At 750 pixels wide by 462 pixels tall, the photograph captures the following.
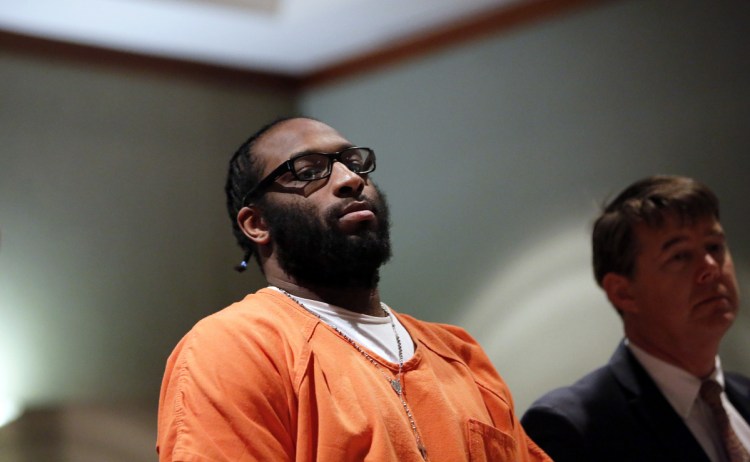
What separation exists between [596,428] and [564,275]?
920mm

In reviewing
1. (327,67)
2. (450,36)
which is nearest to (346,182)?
(450,36)

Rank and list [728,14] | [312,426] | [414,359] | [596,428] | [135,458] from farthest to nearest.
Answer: [135,458] → [728,14] → [596,428] → [414,359] → [312,426]

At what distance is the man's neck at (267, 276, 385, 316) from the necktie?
0.97 meters

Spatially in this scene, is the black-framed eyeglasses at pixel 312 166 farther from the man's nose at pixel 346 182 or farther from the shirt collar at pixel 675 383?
the shirt collar at pixel 675 383

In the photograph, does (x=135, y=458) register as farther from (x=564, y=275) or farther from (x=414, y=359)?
(x=414, y=359)

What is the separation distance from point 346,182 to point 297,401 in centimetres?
44

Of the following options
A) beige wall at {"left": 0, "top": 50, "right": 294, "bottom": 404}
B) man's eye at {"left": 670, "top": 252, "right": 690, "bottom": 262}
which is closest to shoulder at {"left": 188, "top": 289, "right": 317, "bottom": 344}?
man's eye at {"left": 670, "top": 252, "right": 690, "bottom": 262}

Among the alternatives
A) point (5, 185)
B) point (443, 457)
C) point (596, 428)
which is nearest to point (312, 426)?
point (443, 457)

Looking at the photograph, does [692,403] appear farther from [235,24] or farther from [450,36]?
[235,24]

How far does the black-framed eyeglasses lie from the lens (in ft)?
5.52

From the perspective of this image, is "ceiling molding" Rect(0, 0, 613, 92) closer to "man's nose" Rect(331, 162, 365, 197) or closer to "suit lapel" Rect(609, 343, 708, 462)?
"suit lapel" Rect(609, 343, 708, 462)

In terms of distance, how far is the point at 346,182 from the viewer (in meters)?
1.65

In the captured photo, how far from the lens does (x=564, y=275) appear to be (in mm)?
2949

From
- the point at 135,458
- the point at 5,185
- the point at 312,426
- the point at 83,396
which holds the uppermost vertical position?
the point at 5,185
